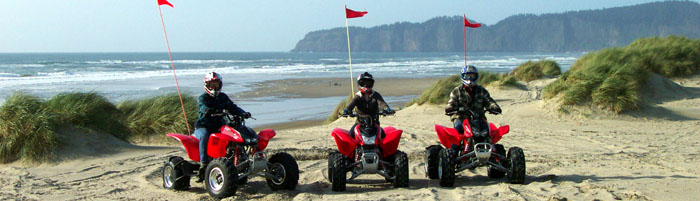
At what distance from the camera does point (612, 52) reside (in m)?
20.1

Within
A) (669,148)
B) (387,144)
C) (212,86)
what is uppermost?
(212,86)

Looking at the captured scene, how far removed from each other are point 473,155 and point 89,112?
7.01 metres

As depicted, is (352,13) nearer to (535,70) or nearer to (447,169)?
(447,169)

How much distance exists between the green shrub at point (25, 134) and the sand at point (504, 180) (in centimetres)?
24

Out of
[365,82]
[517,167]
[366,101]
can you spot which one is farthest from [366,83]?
[517,167]

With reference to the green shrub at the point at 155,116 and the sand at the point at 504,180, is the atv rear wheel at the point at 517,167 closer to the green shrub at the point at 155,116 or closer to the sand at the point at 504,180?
the sand at the point at 504,180

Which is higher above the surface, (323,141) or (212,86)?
(212,86)

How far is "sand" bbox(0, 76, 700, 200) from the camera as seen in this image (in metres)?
6.61

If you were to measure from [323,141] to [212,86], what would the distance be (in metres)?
4.49

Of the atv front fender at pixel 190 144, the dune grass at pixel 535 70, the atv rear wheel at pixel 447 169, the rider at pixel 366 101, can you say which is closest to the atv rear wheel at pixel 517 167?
the atv rear wheel at pixel 447 169

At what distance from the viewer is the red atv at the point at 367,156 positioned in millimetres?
6840

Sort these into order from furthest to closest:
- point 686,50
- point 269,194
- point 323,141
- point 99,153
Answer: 1. point 686,50
2. point 323,141
3. point 99,153
4. point 269,194

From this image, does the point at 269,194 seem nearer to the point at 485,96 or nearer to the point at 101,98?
the point at 485,96

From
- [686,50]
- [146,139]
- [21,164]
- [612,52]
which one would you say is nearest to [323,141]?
[146,139]
